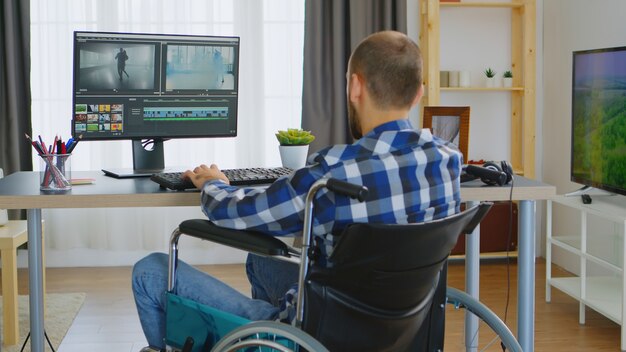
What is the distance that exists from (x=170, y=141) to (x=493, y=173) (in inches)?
123

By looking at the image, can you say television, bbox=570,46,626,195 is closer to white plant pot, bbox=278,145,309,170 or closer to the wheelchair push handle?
white plant pot, bbox=278,145,309,170

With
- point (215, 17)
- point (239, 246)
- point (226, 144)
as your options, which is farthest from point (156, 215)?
point (239, 246)

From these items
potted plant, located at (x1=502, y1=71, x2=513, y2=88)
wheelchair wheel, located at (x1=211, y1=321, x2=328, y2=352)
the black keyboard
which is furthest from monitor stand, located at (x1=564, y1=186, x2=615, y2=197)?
wheelchair wheel, located at (x1=211, y1=321, x2=328, y2=352)

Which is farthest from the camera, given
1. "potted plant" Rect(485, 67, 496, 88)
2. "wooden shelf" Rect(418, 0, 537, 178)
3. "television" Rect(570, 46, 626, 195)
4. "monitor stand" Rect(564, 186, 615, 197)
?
"potted plant" Rect(485, 67, 496, 88)

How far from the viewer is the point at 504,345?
2107 millimetres

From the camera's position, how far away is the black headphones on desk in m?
2.30

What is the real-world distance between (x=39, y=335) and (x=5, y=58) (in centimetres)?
275

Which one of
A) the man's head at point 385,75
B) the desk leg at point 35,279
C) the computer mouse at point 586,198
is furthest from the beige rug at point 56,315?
the computer mouse at point 586,198

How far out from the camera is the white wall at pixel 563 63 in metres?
4.49

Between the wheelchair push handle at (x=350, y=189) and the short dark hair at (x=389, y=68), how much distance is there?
0.29m

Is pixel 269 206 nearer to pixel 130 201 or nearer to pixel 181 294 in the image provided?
pixel 181 294

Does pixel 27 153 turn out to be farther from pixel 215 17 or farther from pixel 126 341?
pixel 126 341

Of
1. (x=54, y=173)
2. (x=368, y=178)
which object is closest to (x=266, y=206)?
(x=368, y=178)

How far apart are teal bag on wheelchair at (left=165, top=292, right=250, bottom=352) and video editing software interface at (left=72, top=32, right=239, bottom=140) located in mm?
982
